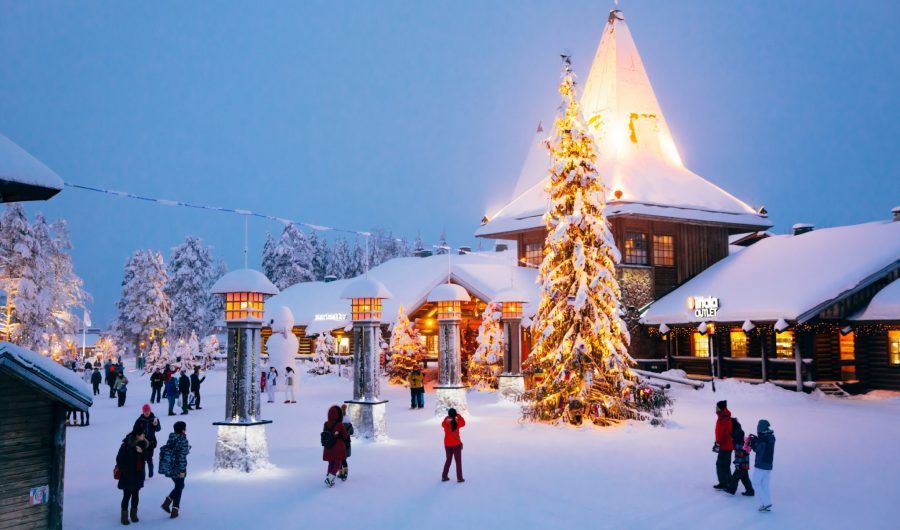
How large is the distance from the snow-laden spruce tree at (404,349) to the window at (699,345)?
12869mm

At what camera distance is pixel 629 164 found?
122ft

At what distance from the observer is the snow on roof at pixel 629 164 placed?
35.5m

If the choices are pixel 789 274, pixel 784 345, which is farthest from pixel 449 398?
pixel 789 274

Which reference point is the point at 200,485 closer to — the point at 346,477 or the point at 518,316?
the point at 346,477

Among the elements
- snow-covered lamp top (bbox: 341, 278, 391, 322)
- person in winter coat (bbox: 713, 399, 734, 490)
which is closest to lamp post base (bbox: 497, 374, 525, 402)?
snow-covered lamp top (bbox: 341, 278, 391, 322)

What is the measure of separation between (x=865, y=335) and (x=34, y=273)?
43.7 meters

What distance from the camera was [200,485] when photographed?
43.0ft

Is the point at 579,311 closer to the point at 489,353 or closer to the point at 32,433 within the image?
the point at 489,353

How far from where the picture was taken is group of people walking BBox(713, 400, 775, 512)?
10.9m

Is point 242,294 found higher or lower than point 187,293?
lower

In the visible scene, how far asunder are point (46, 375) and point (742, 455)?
10098 millimetres

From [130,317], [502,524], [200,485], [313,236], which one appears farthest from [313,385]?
[313,236]

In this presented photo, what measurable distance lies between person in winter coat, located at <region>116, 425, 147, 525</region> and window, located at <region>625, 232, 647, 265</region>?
27.9 m

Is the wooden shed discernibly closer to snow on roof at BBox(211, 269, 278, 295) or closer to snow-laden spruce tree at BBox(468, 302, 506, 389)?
snow on roof at BBox(211, 269, 278, 295)
